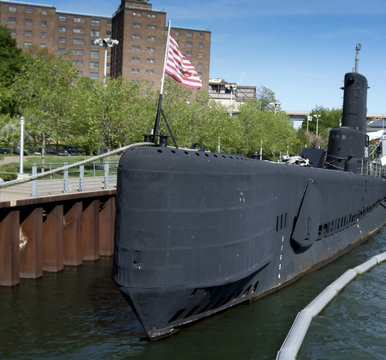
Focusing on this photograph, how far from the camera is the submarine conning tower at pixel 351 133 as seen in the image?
2720 centimetres

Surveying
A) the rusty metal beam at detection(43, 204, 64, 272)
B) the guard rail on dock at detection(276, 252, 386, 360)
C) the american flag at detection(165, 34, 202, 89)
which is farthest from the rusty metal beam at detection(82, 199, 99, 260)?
the guard rail on dock at detection(276, 252, 386, 360)

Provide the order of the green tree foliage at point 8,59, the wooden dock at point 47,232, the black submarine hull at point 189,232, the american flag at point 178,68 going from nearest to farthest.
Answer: the black submarine hull at point 189,232 < the american flag at point 178,68 < the wooden dock at point 47,232 < the green tree foliage at point 8,59

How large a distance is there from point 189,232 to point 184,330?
2.75 meters

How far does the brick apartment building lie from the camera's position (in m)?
98.8

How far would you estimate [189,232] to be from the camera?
11.1 metres

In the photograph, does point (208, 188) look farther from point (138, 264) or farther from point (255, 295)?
point (255, 295)

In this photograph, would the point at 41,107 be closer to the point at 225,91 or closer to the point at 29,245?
the point at 29,245

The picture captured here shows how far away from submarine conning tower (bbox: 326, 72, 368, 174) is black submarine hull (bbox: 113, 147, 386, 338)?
1331 cm

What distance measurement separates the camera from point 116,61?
337ft

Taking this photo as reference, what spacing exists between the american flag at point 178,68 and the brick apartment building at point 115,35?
8297cm

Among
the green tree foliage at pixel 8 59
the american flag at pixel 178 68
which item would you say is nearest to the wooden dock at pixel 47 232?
the american flag at pixel 178 68

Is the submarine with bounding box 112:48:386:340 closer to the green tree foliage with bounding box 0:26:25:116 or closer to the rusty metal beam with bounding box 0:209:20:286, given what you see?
the rusty metal beam with bounding box 0:209:20:286

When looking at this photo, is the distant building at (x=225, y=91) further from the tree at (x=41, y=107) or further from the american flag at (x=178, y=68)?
the american flag at (x=178, y=68)

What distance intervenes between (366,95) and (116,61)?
79990 mm
